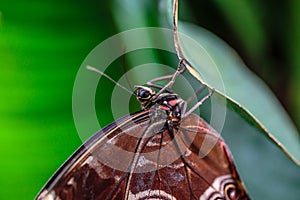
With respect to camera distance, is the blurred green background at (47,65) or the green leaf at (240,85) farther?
the blurred green background at (47,65)

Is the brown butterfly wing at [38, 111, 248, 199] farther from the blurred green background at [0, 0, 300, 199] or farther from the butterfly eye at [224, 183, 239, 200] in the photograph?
the blurred green background at [0, 0, 300, 199]

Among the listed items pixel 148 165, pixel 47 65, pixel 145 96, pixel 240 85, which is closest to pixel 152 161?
pixel 148 165

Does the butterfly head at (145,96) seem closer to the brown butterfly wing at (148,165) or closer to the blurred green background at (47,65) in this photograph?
the brown butterfly wing at (148,165)

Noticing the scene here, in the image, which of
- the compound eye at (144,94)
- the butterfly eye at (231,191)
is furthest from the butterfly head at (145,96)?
the butterfly eye at (231,191)

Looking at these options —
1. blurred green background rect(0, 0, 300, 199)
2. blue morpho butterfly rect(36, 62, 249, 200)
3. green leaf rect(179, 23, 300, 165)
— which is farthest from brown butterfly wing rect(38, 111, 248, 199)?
blurred green background rect(0, 0, 300, 199)

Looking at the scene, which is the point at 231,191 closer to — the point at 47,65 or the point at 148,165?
the point at 148,165
